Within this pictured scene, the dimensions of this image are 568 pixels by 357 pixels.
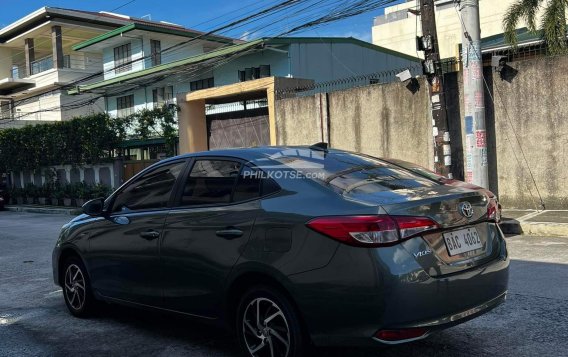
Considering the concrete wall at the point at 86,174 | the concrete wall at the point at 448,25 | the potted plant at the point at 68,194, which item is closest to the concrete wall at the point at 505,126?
the concrete wall at the point at 86,174

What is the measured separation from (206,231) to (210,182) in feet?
1.43

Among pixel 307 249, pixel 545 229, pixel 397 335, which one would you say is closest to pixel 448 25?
pixel 545 229

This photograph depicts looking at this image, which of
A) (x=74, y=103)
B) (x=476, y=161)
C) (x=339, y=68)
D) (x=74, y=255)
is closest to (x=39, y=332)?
(x=74, y=255)

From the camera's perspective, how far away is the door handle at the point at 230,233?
12.2 ft

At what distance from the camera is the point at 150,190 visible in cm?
473

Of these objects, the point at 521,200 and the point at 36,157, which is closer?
the point at 521,200

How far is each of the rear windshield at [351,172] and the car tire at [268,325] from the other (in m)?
0.83

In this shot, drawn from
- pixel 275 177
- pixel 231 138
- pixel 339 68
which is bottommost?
pixel 275 177

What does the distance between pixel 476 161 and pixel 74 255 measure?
7.44 meters

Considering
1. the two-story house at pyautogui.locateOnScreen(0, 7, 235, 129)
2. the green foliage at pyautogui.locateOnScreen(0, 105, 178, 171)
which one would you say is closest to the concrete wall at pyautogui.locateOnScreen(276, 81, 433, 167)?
the green foliage at pyautogui.locateOnScreen(0, 105, 178, 171)

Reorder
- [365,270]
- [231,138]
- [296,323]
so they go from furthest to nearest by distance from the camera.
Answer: [231,138] < [296,323] < [365,270]

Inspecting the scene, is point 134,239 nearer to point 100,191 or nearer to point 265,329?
point 265,329

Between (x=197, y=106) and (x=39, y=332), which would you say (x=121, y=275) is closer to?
(x=39, y=332)

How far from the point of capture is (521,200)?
10.9 m
